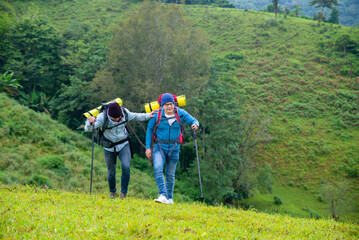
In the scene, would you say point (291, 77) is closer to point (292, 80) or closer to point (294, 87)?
point (292, 80)

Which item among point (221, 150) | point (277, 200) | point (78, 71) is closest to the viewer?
point (221, 150)

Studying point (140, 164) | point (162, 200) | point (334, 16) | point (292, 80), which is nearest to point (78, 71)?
point (140, 164)

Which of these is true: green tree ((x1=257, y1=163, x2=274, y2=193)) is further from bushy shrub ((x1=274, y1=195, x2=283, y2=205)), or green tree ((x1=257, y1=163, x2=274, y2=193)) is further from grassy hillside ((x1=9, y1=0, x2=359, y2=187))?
grassy hillside ((x1=9, y1=0, x2=359, y2=187))

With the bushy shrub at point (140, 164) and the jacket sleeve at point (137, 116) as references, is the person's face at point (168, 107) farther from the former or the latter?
the bushy shrub at point (140, 164)

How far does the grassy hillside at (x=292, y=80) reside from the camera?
33.1 m

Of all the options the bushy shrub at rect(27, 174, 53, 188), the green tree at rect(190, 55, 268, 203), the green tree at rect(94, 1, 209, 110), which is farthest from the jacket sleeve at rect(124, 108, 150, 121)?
the green tree at rect(190, 55, 268, 203)

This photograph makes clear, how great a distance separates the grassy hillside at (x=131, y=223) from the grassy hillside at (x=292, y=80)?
459 inches

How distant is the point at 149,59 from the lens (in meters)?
24.6

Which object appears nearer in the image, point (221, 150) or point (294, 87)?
point (221, 150)

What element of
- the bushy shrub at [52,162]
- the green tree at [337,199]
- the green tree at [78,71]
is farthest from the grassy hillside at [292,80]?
the green tree at [78,71]

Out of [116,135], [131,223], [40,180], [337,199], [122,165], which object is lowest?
[337,199]

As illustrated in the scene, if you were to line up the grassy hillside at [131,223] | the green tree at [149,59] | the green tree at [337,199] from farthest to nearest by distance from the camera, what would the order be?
the green tree at [337,199]
the green tree at [149,59]
the grassy hillside at [131,223]

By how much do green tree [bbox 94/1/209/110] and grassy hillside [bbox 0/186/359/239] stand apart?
1816 centimetres

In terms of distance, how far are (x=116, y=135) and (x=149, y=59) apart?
18.9 metres
